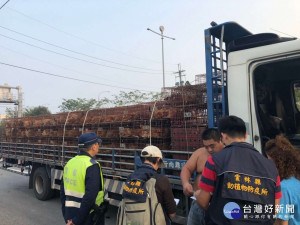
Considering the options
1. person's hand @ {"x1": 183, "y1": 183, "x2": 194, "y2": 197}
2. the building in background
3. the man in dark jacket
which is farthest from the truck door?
the building in background

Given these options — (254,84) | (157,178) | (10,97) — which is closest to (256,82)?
(254,84)

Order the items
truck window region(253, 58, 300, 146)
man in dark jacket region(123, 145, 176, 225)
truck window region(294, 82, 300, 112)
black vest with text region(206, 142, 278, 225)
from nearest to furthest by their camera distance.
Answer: black vest with text region(206, 142, 278, 225), man in dark jacket region(123, 145, 176, 225), truck window region(253, 58, 300, 146), truck window region(294, 82, 300, 112)

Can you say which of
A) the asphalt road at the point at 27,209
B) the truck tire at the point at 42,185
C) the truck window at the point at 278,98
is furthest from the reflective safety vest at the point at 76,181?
the truck tire at the point at 42,185

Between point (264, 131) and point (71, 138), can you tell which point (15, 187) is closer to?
point (71, 138)

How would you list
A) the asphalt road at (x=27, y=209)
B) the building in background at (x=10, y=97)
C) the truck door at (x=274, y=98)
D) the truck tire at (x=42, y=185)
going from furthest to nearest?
the building in background at (x=10, y=97)
the truck tire at (x=42, y=185)
the asphalt road at (x=27, y=209)
the truck door at (x=274, y=98)

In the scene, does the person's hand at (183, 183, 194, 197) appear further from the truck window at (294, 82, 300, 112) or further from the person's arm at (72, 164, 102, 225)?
the truck window at (294, 82, 300, 112)

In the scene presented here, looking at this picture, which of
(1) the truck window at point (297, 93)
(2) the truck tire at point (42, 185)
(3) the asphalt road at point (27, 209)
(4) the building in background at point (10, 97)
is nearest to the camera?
(1) the truck window at point (297, 93)

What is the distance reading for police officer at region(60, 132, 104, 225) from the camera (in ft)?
8.31

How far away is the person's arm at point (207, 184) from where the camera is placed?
168 centimetres

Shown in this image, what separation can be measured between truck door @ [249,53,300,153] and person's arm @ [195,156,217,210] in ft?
3.75

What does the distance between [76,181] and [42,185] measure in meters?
4.81

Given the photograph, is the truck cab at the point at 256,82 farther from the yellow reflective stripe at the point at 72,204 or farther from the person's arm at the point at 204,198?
the yellow reflective stripe at the point at 72,204

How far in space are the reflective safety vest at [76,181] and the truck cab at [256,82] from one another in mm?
1495

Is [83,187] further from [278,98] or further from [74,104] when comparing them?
[74,104]
